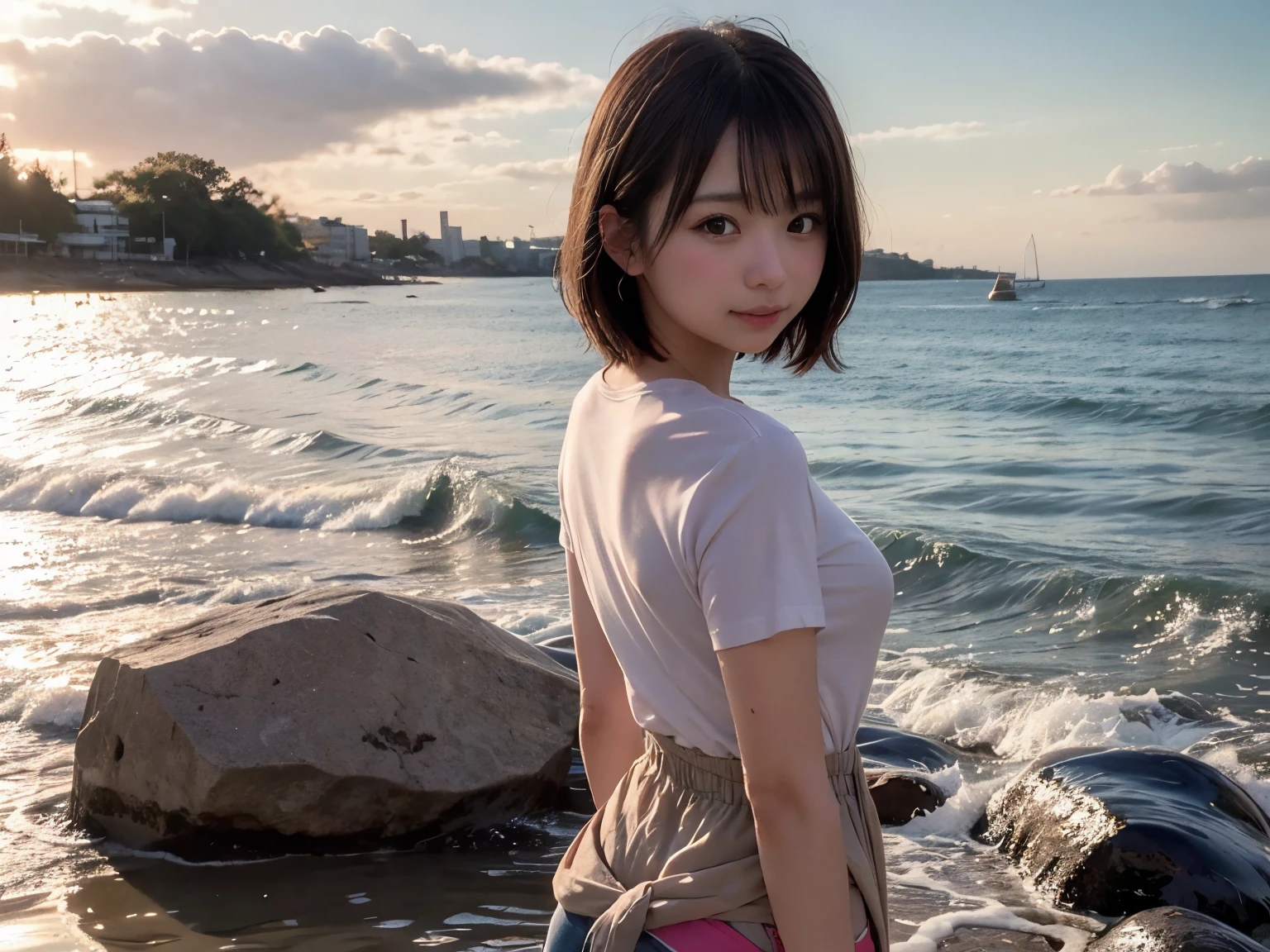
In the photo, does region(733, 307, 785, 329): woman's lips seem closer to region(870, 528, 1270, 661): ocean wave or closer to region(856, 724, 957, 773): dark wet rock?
region(856, 724, 957, 773): dark wet rock

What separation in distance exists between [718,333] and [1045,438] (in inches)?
701

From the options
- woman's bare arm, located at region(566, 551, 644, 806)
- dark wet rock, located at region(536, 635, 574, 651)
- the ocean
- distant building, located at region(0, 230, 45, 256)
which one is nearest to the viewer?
woman's bare arm, located at region(566, 551, 644, 806)

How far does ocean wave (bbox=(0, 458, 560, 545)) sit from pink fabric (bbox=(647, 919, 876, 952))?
1053 cm

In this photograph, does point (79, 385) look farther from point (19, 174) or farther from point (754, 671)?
point (19, 174)

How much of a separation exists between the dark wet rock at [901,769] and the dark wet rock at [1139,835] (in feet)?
1.32

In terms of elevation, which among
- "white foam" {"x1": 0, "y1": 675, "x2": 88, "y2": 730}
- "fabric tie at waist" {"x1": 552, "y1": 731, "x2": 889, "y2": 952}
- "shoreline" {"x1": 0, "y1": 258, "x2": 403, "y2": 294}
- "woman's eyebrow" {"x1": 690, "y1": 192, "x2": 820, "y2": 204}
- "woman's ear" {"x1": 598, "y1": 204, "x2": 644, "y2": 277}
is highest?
"shoreline" {"x1": 0, "y1": 258, "x2": 403, "y2": 294}

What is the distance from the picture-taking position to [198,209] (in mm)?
114312

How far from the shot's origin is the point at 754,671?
1.18 meters

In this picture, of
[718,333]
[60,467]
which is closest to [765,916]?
[718,333]

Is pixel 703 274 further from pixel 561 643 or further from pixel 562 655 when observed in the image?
pixel 561 643

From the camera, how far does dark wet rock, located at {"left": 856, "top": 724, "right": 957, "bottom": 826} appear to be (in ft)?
16.7

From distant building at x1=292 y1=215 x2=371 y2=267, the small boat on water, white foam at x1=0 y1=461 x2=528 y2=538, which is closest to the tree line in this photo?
distant building at x1=292 y1=215 x2=371 y2=267

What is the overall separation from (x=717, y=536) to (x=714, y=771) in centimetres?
34

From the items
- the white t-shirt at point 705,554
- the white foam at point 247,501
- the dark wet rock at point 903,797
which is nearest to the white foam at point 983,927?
the dark wet rock at point 903,797
